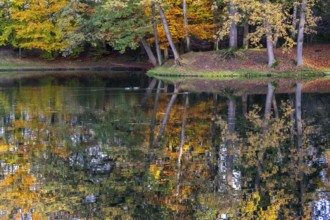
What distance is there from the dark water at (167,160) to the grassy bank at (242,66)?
12.5 m

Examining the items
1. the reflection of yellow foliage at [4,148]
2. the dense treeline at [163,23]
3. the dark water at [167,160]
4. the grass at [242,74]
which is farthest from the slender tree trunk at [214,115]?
the dense treeline at [163,23]

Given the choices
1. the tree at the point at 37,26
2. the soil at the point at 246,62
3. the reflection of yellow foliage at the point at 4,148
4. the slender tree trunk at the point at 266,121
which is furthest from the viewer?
the tree at the point at 37,26

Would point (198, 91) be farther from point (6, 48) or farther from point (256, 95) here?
point (6, 48)

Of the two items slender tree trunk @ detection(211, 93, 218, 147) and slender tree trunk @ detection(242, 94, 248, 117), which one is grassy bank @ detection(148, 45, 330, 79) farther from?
slender tree trunk @ detection(242, 94, 248, 117)

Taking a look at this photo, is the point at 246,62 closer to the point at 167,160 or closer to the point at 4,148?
the point at 4,148

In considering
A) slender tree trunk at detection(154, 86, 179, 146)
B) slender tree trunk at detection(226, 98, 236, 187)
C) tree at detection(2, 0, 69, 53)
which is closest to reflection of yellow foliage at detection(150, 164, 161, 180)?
slender tree trunk at detection(226, 98, 236, 187)

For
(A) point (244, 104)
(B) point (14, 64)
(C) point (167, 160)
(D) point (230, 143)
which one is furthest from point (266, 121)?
(B) point (14, 64)

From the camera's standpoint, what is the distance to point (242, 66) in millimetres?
34406

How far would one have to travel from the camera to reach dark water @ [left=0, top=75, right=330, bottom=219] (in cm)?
822

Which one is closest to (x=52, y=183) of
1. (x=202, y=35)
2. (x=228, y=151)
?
(x=228, y=151)

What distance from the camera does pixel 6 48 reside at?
184 ft

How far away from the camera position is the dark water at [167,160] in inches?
324

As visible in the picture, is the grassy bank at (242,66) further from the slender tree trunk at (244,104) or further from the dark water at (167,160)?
the dark water at (167,160)

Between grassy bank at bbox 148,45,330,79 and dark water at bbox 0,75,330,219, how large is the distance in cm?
1252
